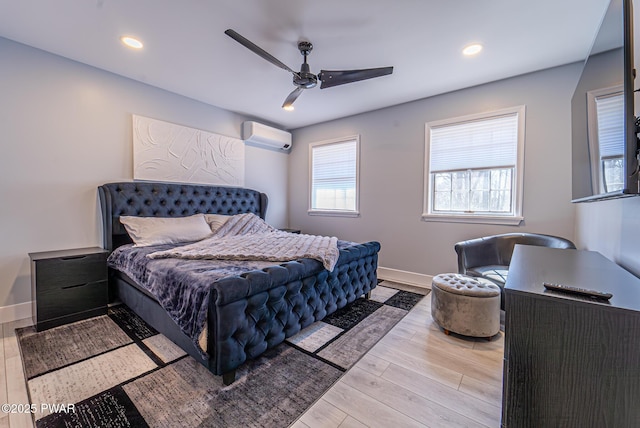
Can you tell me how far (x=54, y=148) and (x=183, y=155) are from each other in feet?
4.21

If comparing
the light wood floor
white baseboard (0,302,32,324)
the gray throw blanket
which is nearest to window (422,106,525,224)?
the light wood floor

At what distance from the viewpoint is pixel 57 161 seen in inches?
106

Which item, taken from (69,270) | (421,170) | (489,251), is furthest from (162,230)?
(489,251)

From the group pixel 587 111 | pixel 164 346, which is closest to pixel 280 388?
pixel 164 346

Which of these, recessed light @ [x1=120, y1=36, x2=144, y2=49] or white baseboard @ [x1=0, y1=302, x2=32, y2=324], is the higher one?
recessed light @ [x1=120, y1=36, x2=144, y2=49]

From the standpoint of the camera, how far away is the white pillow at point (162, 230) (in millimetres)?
2938

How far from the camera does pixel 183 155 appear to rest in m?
3.65

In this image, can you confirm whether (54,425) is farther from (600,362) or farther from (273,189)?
(273,189)

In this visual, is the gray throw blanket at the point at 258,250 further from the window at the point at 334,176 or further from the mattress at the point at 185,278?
the window at the point at 334,176

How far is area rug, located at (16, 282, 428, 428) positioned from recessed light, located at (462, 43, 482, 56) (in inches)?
107

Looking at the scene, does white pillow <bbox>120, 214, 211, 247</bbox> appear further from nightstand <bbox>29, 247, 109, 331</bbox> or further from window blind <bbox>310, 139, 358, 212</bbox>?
window blind <bbox>310, 139, 358, 212</bbox>

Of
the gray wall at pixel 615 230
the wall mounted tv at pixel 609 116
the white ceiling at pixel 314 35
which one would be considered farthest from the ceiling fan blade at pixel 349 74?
the gray wall at pixel 615 230

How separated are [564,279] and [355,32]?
2.29 meters

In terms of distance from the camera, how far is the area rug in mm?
1414
